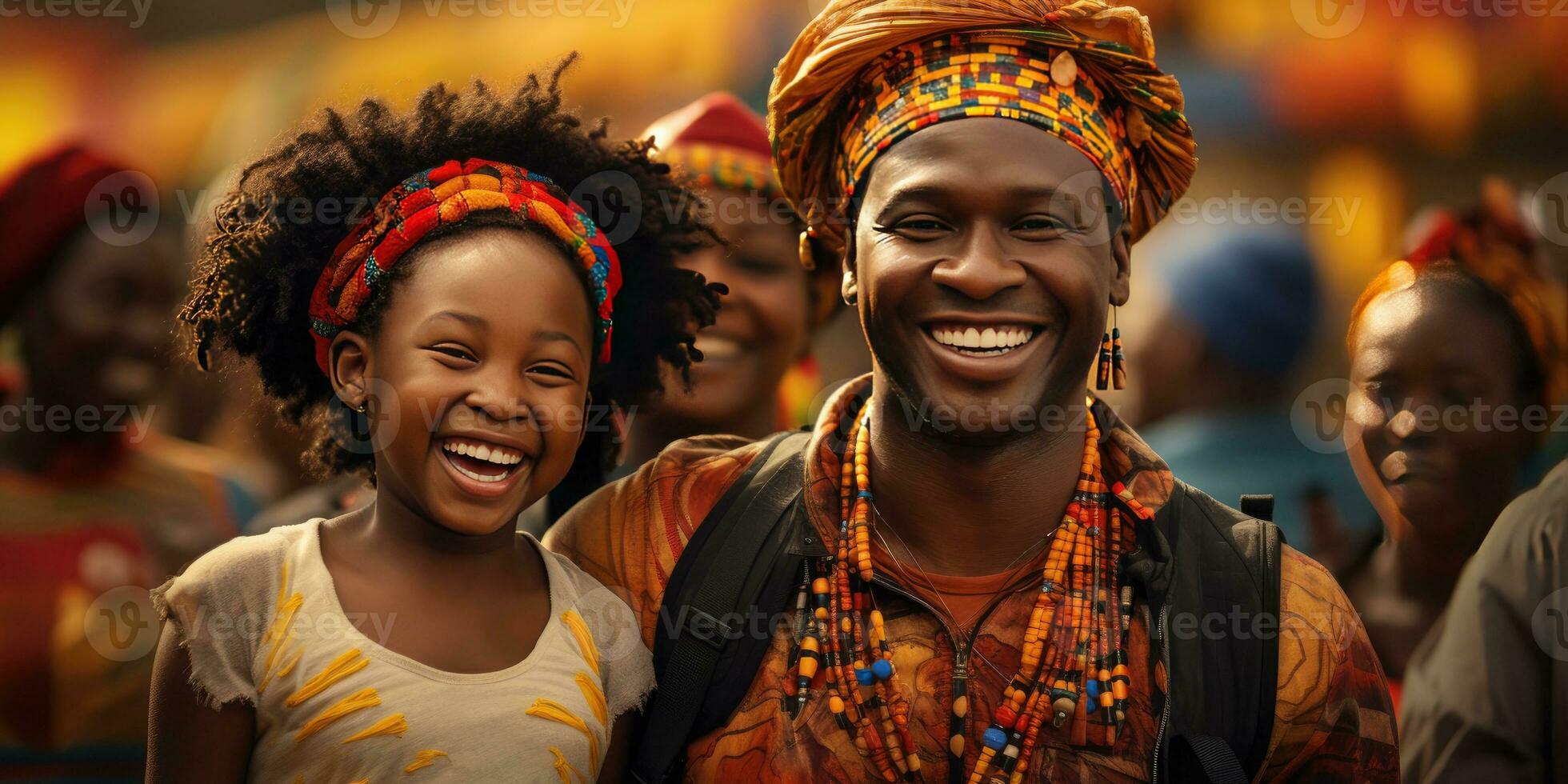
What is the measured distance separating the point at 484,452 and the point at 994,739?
1231mm

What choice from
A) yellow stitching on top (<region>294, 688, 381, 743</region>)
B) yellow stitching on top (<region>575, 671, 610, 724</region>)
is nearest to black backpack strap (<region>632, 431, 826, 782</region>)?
yellow stitching on top (<region>575, 671, 610, 724</region>)

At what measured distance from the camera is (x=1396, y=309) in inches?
162

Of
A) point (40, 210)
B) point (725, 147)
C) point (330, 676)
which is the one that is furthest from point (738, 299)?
point (40, 210)

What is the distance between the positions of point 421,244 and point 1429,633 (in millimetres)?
3078

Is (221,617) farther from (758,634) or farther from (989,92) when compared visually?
(989,92)

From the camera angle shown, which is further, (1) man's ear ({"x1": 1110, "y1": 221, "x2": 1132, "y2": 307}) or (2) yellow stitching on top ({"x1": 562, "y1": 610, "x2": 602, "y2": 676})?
(1) man's ear ({"x1": 1110, "y1": 221, "x2": 1132, "y2": 307})

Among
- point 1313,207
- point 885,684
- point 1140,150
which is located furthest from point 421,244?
point 1313,207

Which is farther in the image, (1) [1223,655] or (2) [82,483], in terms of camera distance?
(2) [82,483]

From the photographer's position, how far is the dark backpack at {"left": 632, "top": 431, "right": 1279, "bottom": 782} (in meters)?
2.84

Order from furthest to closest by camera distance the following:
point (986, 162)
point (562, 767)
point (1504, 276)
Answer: point (1504, 276)
point (986, 162)
point (562, 767)

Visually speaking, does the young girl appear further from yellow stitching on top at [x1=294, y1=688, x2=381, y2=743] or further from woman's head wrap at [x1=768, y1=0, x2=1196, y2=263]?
woman's head wrap at [x1=768, y1=0, x2=1196, y2=263]

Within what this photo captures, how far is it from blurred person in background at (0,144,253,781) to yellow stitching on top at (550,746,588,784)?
2.67 metres

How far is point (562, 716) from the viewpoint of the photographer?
107 inches

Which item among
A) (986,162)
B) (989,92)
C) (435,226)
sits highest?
(989,92)
